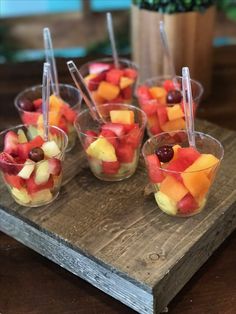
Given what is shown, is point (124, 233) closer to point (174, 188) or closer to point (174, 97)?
point (174, 188)

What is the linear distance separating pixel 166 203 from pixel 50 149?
21 centimetres

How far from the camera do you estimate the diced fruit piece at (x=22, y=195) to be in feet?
2.80

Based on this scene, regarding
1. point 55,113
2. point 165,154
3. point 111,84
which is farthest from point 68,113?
point 165,154

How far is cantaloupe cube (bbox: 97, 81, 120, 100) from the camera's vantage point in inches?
43.0

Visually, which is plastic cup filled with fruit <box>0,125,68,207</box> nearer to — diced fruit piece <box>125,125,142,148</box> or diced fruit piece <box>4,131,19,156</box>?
diced fruit piece <box>4,131,19,156</box>

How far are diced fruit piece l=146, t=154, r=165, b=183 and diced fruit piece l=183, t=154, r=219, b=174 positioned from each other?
4cm

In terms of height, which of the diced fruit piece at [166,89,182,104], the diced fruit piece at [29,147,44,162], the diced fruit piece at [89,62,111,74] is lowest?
the diced fruit piece at [89,62,111,74]

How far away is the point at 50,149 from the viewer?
2.86 ft

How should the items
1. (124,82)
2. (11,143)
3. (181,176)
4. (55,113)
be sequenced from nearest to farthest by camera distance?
(181,176)
(11,143)
(55,113)
(124,82)

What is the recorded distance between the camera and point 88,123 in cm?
98

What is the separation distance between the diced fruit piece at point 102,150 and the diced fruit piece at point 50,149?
0.21ft

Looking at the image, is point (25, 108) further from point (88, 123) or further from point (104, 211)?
point (104, 211)

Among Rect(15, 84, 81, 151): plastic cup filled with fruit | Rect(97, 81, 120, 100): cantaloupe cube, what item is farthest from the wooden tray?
Rect(97, 81, 120, 100): cantaloupe cube

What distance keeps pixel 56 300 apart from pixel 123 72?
543mm
